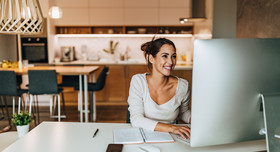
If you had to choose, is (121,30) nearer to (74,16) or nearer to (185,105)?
(74,16)

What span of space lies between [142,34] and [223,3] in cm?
203

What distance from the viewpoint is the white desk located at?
1.29m

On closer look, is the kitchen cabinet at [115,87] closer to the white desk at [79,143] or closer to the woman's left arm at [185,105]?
→ the woman's left arm at [185,105]

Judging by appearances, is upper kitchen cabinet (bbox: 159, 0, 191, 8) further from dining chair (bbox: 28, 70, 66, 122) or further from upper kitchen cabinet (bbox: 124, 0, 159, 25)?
dining chair (bbox: 28, 70, 66, 122)

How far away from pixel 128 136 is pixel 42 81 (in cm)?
260

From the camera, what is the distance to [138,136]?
1.46 meters

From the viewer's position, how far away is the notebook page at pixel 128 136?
1379 millimetres

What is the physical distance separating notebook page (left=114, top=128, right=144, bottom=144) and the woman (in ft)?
0.59

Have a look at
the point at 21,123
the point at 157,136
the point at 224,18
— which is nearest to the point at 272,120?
the point at 157,136

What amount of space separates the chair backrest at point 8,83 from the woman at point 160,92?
8.24ft

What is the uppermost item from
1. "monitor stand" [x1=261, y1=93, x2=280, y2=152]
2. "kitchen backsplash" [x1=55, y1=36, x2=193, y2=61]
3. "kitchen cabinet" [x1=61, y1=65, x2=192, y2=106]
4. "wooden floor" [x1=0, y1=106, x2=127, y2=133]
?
"kitchen backsplash" [x1=55, y1=36, x2=193, y2=61]

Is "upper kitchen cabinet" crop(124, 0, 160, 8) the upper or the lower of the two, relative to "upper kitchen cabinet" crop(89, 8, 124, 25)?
upper

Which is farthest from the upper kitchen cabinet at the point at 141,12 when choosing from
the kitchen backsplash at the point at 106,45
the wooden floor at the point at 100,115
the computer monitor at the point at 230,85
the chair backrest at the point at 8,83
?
the computer monitor at the point at 230,85

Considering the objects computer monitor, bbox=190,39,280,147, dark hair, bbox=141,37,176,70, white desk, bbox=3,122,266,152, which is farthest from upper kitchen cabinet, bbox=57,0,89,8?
computer monitor, bbox=190,39,280,147
